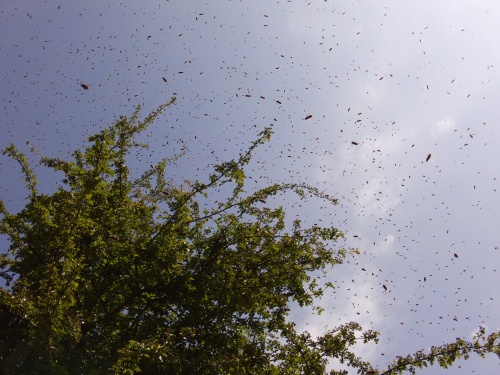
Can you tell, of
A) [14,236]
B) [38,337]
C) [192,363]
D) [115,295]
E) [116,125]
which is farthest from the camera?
[116,125]

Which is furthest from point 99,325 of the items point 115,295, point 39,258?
point 39,258

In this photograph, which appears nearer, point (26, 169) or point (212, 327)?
point (26, 169)

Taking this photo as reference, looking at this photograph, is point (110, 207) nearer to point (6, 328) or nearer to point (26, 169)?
point (26, 169)

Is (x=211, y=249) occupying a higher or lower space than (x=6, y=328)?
higher

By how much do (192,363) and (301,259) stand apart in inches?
114

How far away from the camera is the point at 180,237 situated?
29.9 feet

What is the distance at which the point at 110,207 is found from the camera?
886 cm

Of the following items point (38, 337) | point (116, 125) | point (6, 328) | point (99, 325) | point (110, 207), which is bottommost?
point (38, 337)

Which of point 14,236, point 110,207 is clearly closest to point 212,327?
point 110,207

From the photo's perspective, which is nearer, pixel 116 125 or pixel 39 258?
pixel 39 258

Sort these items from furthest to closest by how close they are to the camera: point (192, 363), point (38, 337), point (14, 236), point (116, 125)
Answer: point (116, 125)
point (14, 236)
point (192, 363)
point (38, 337)

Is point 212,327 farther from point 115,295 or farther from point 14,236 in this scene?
point 14,236

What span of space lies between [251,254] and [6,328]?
4.32 metres

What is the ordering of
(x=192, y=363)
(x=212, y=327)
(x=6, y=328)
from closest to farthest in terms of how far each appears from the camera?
(x=6, y=328)
(x=192, y=363)
(x=212, y=327)
